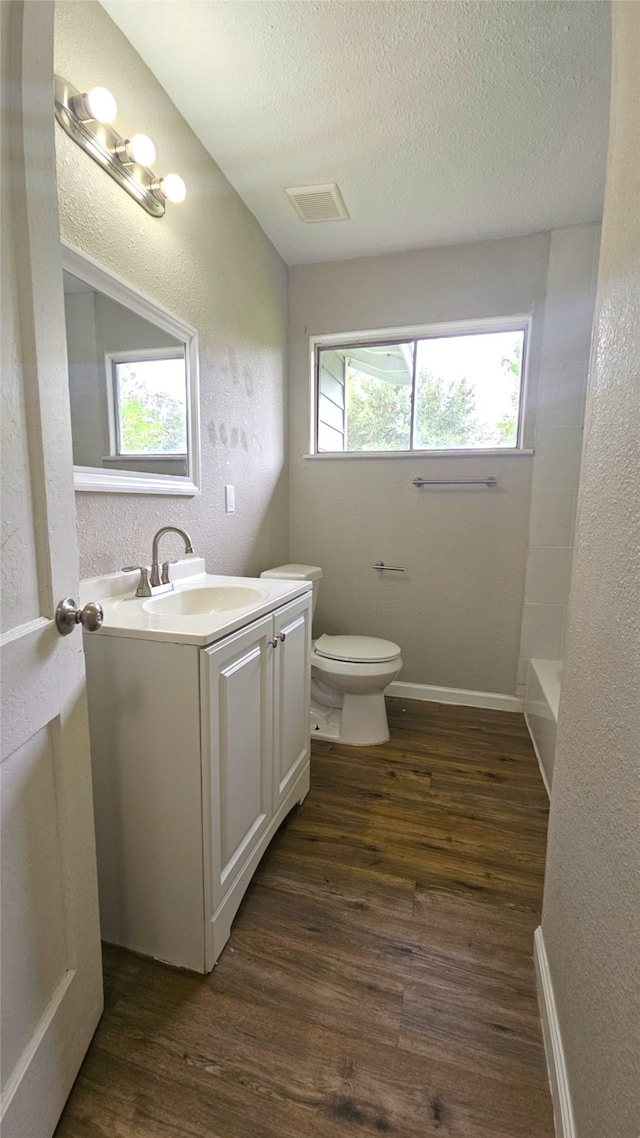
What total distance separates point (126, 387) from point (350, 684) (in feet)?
4.91

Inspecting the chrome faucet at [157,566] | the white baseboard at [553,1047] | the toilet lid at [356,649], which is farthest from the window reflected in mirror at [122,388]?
the white baseboard at [553,1047]

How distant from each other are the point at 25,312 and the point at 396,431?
2162 mm

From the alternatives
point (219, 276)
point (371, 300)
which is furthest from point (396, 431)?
point (219, 276)

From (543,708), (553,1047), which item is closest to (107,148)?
(553,1047)

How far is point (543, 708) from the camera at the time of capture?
200 centimetres

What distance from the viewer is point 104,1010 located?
3.37 feet

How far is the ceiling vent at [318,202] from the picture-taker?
76.2 inches

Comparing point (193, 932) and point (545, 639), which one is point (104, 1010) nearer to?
point (193, 932)

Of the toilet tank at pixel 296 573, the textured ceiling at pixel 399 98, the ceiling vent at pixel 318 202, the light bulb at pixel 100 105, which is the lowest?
the toilet tank at pixel 296 573

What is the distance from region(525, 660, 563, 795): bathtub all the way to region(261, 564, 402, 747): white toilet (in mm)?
654

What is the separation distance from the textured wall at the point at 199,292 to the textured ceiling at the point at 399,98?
0.11 meters

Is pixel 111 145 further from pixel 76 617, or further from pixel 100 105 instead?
pixel 76 617

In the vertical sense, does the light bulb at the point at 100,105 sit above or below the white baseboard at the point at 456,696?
above

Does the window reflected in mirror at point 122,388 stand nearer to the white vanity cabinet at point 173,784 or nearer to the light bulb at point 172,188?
the light bulb at point 172,188
